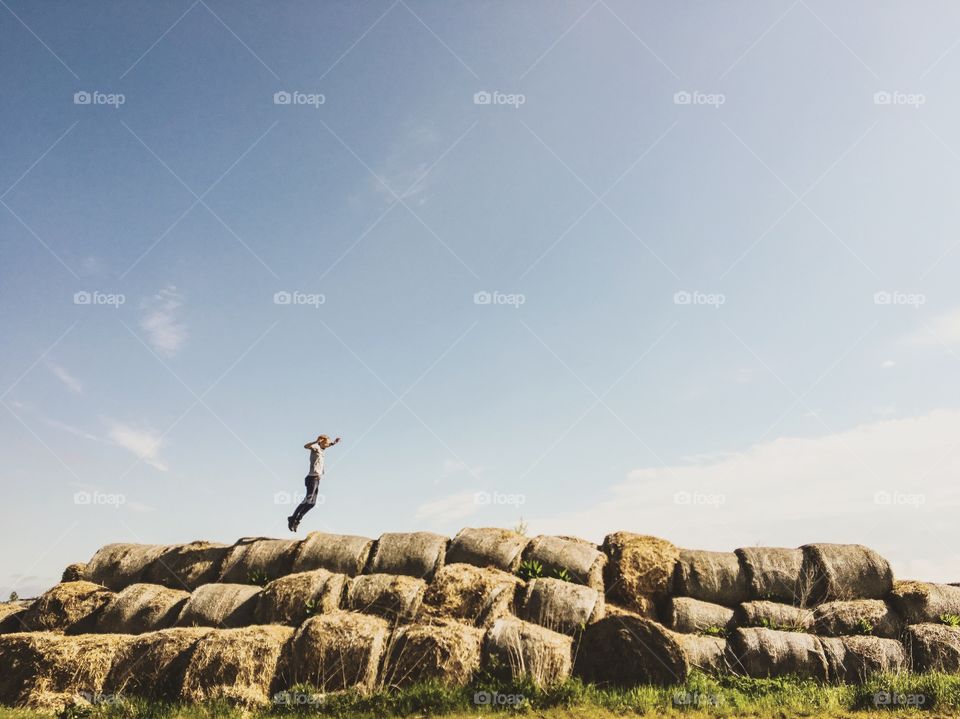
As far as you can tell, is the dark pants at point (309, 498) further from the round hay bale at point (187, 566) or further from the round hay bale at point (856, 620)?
the round hay bale at point (856, 620)

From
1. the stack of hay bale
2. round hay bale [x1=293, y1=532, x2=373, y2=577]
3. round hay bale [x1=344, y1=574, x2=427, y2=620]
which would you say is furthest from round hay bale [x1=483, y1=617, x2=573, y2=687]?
round hay bale [x1=293, y1=532, x2=373, y2=577]

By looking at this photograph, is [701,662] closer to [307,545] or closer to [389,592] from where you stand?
[389,592]

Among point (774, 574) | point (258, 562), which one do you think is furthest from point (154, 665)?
point (774, 574)

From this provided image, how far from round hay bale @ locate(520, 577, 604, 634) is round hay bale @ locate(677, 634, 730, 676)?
170cm

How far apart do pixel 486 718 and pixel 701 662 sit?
4.75 m

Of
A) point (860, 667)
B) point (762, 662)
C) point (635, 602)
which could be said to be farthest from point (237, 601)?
point (860, 667)

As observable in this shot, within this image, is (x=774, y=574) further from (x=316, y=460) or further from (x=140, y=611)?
(x=140, y=611)

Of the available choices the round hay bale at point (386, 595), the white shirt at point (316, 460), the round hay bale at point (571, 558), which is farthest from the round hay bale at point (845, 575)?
the white shirt at point (316, 460)

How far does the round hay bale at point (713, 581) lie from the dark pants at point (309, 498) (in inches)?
362

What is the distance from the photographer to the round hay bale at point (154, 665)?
1049 centimetres

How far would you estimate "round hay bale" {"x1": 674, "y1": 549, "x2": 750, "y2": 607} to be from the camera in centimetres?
1373

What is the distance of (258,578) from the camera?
14.5 metres

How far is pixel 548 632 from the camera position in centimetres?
1089

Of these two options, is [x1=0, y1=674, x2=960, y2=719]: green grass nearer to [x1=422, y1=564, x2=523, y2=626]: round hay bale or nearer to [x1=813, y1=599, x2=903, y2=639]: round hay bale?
[x1=422, y1=564, x2=523, y2=626]: round hay bale
